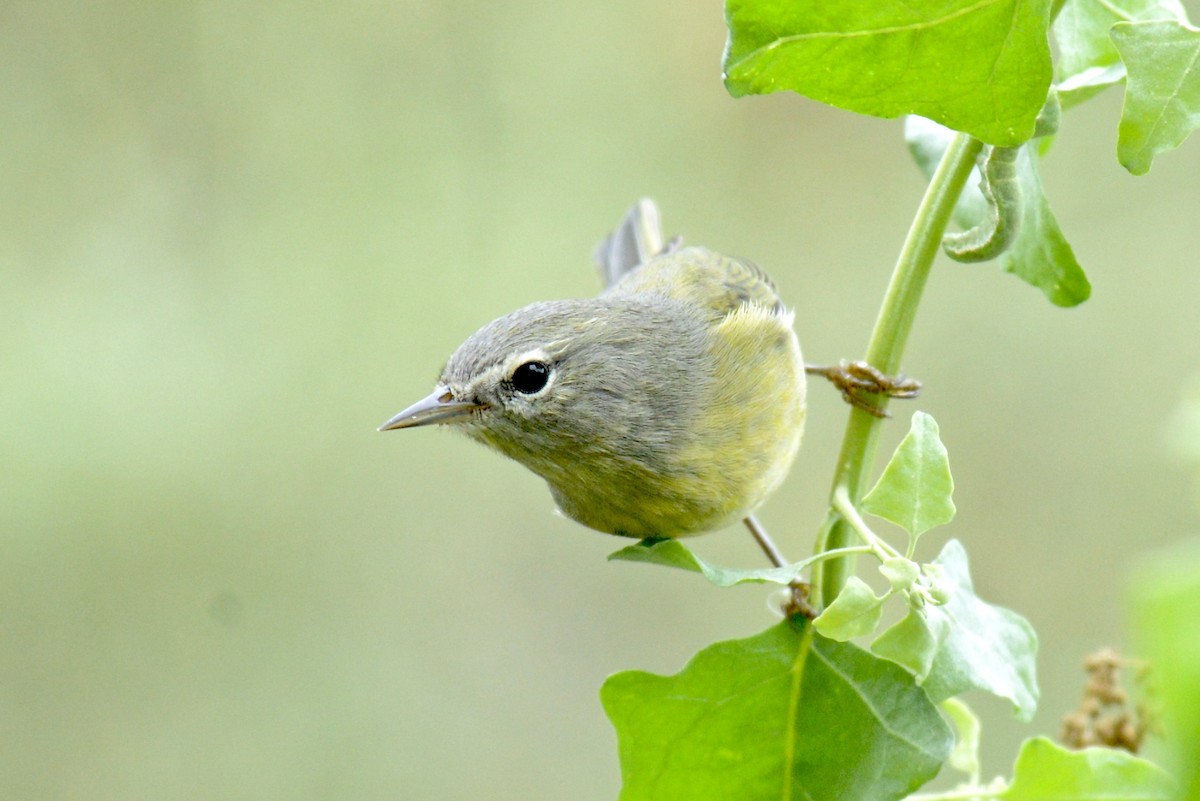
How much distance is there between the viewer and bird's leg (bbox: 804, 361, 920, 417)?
188 centimetres

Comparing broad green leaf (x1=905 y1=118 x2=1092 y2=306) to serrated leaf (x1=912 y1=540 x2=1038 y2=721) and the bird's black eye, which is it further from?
the bird's black eye

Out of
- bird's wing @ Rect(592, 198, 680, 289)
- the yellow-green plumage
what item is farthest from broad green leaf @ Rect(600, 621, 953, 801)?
bird's wing @ Rect(592, 198, 680, 289)

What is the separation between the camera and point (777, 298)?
154 inches

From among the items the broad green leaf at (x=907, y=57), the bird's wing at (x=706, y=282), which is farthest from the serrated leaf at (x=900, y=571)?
the bird's wing at (x=706, y=282)

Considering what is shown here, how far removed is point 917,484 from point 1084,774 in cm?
47

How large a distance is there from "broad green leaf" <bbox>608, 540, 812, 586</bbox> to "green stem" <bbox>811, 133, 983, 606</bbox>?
7cm

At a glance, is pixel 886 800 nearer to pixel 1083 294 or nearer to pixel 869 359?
pixel 869 359

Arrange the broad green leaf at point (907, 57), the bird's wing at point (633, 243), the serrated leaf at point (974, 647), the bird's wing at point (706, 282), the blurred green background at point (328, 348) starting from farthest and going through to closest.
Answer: the blurred green background at point (328, 348) < the bird's wing at point (633, 243) < the bird's wing at point (706, 282) < the serrated leaf at point (974, 647) < the broad green leaf at point (907, 57)

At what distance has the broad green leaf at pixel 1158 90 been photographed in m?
1.48

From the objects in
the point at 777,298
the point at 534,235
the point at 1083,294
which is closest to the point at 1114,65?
the point at 1083,294

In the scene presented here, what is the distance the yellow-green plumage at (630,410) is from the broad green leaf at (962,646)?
1.08 meters

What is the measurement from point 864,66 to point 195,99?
21.4 ft

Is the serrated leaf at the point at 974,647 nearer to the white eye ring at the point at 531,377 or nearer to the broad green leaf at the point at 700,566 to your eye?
the broad green leaf at the point at 700,566

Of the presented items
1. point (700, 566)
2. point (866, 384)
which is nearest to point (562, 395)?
point (866, 384)
